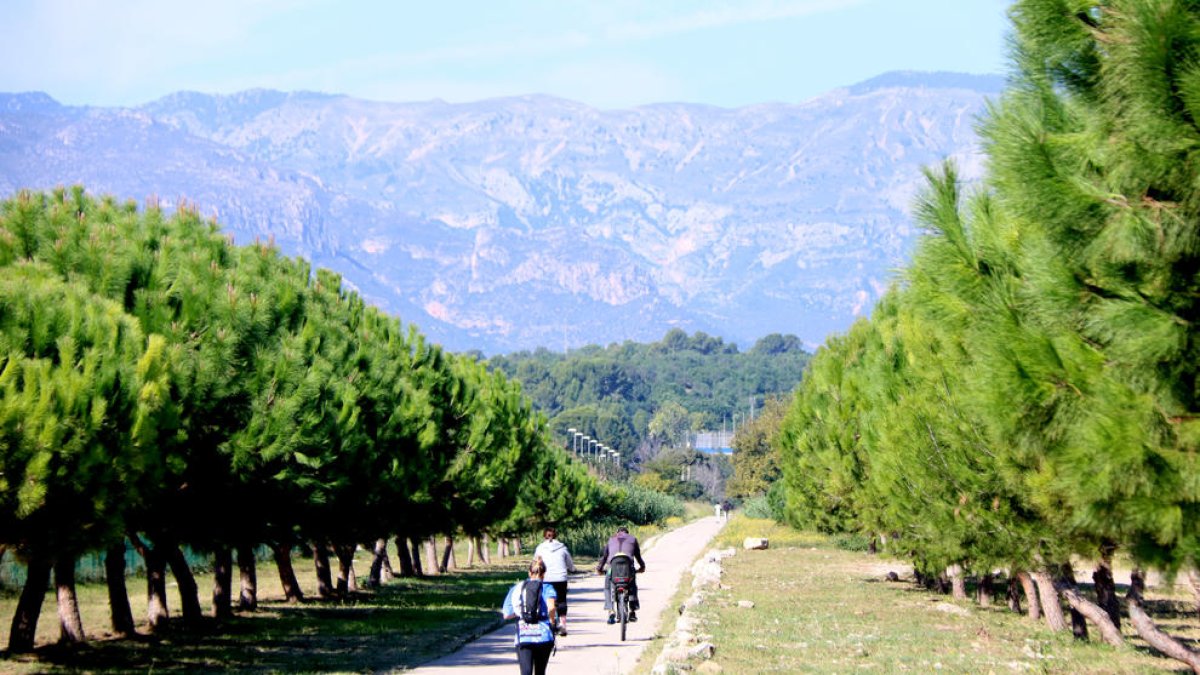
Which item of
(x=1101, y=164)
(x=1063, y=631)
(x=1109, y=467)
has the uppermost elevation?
(x=1101, y=164)

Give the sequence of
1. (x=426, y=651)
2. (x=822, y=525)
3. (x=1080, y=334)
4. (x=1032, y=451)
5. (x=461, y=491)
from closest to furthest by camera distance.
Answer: (x=1080, y=334) < (x=1032, y=451) < (x=426, y=651) < (x=461, y=491) < (x=822, y=525)

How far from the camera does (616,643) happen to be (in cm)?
2119

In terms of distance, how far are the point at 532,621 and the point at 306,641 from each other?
9645 millimetres

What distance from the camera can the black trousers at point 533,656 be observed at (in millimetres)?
13422

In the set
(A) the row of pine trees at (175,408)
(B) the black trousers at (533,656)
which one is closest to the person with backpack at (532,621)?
(B) the black trousers at (533,656)

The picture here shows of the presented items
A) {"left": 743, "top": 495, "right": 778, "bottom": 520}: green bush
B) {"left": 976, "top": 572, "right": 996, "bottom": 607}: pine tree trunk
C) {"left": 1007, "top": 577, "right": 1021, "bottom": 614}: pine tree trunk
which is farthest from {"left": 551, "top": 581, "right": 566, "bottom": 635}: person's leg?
{"left": 743, "top": 495, "right": 778, "bottom": 520}: green bush

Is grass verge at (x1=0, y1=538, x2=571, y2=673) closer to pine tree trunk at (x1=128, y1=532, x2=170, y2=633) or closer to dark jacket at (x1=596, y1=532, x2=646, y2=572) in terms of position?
pine tree trunk at (x1=128, y1=532, x2=170, y2=633)

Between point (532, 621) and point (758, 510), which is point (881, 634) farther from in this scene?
point (758, 510)

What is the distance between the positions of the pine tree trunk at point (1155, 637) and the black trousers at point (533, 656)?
5.73 meters

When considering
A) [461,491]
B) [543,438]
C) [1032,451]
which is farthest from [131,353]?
[543,438]

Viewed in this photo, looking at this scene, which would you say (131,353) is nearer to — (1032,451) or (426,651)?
(426,651)

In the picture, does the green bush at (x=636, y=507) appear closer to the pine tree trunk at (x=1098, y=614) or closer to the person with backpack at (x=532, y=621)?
the pine tree trunk at (x=1098, y=614)

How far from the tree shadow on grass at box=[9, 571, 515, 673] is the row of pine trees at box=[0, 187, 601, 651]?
0.74 m

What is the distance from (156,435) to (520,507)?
119 feet
